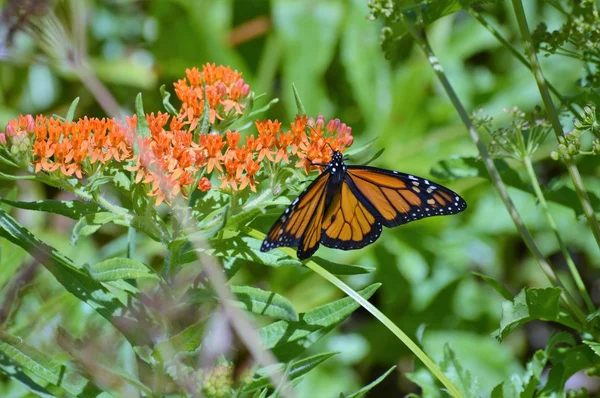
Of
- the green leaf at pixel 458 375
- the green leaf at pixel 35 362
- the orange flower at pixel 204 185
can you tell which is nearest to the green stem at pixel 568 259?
the green leaf at pixel 458 375

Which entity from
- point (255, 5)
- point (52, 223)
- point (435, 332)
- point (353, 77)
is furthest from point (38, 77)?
point (435, 332)

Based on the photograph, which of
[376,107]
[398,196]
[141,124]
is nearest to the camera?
[141,124]

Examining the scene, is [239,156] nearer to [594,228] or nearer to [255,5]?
[594,228]

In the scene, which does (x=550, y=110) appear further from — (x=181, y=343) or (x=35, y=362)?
(x=35, y=362)

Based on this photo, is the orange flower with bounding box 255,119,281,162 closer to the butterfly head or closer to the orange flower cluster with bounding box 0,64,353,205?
the orange flower cluster with bounding box 0,64,353,205

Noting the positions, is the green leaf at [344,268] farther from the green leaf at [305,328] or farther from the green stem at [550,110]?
the green stem at [550,110]

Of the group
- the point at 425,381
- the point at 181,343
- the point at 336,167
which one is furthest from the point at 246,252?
the point at 425,381
